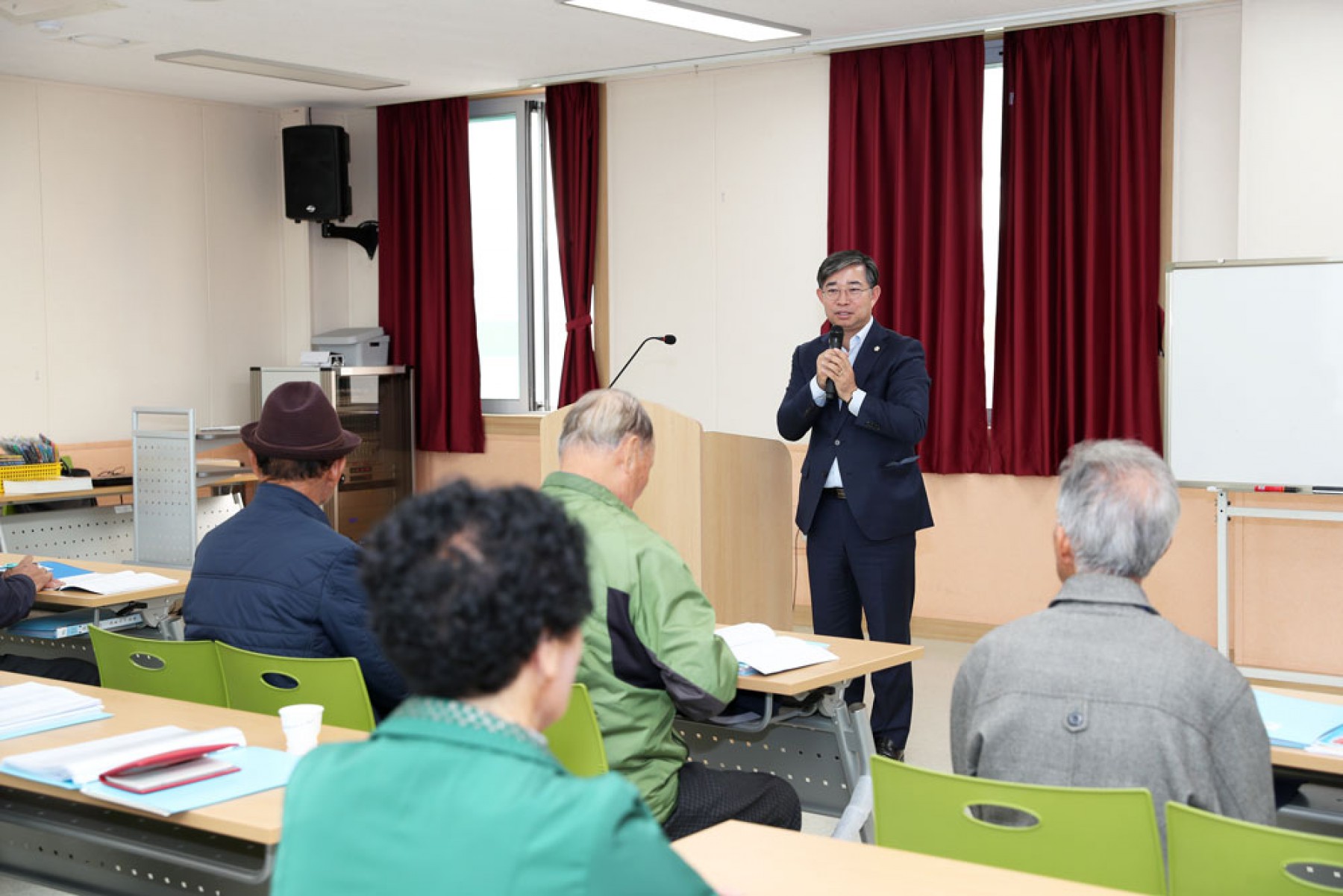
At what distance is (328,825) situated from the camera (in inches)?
46.3

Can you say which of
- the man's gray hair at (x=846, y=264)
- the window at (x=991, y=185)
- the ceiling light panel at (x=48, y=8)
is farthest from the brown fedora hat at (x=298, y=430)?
the window at (x=991, y=185)

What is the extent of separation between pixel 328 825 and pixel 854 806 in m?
2.11

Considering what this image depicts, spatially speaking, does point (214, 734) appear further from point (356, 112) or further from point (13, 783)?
point (356, 112)

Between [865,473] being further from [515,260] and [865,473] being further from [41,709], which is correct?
[515,260]

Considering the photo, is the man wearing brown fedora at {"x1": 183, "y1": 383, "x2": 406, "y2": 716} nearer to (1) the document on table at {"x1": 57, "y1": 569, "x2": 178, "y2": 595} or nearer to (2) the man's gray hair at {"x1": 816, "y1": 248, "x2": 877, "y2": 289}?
(1) the document on table at {"x1": 57, "y1": 569, "x2": 178, "y2": 595}

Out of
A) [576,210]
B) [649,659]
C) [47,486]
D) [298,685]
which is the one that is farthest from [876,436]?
[47,486]

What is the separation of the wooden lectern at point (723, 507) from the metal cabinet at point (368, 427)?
3378 millimetres

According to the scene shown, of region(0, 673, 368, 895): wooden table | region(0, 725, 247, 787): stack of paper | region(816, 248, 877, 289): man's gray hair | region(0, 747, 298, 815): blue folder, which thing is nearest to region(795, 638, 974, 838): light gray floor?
region(816, 248, 877, 289): man's gray hair

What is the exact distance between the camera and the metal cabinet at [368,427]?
817 cm

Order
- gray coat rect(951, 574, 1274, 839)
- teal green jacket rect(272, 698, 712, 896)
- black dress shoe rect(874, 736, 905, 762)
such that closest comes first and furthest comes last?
teal green jacket rect(272, 698, 712, 896) < gray coat rect(951, 574, 1274, 839) < black dress shoe rect(874, 736, 905, 762)

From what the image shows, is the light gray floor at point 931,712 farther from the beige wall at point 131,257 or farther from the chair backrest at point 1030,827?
the beige wall at point 131,257

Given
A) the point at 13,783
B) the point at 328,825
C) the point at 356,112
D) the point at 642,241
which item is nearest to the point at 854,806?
the point at 13,783

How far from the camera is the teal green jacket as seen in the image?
3.55 ft

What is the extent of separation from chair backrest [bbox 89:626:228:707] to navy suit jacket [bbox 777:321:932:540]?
2.17 m
